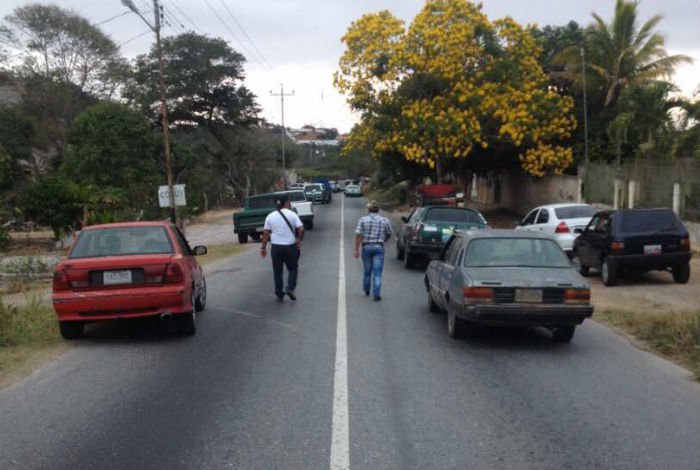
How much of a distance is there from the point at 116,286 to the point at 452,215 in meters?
10.3

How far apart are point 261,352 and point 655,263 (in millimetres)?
8883

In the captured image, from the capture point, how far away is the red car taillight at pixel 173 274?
8977 millimetres

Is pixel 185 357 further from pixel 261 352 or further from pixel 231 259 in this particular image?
pixel 231 259

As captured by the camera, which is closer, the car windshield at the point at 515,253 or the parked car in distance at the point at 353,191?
the car windshield at the point at 515,253

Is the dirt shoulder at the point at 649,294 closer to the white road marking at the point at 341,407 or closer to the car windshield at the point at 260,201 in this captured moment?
the white road marking at the point at 341,407

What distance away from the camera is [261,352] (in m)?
8.43

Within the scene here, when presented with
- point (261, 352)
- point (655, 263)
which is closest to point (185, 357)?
point (261, 352)

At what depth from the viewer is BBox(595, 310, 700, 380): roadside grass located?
840cm

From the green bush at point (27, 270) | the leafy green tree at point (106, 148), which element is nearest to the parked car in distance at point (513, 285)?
the green bush at point (27, 270)

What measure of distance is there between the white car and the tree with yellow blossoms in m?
11.8

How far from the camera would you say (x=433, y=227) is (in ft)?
55.9

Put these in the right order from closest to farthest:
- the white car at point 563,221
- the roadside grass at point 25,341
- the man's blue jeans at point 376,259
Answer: the roadside grass at point 25,341
the man's blue jeans at point 376,259
the white car at point 563,221

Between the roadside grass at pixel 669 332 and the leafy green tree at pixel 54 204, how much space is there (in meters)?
20.3

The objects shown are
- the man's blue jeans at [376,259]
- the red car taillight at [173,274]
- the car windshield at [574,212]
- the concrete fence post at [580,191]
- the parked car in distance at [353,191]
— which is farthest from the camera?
the parked car in distance at [353,191]
